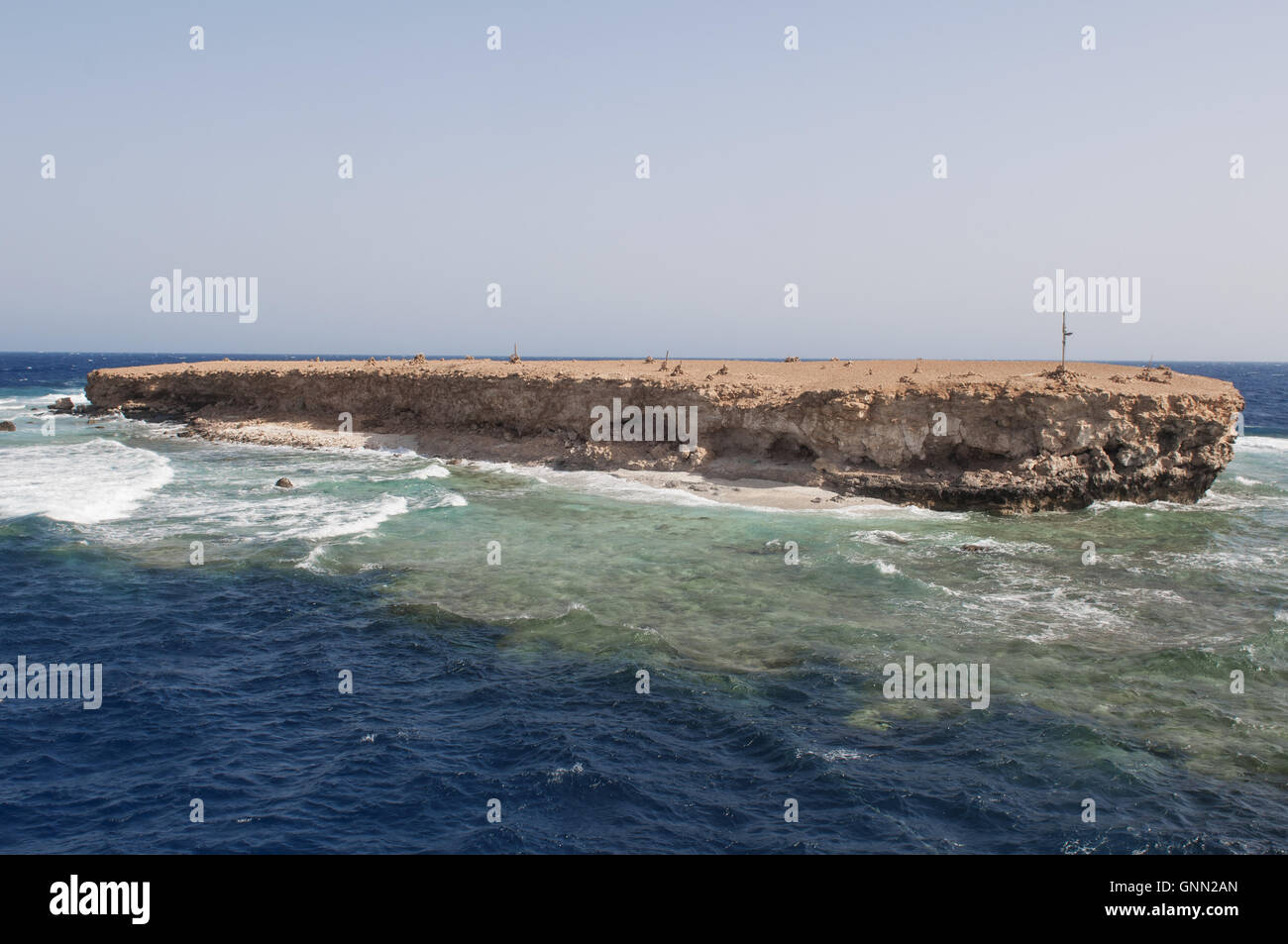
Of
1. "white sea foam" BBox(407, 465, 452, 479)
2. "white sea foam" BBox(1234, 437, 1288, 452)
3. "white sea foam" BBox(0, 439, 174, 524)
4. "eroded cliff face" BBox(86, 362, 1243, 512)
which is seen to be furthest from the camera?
"white sea foam" BBox(1234, 437, 1288, 452)

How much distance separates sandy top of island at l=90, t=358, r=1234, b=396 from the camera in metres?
31.8

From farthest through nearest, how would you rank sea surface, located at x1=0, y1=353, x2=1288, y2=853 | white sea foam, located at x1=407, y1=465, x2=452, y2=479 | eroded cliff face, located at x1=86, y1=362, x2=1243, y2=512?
white sea foam, located at x1=407, y1=465, x2=452, y2=479 < eroded cliff face, located at x1=86, y1=362, x2=1243, y2=512 < sea surface, located at x1=0, y1=353, x2=1288, y2=853

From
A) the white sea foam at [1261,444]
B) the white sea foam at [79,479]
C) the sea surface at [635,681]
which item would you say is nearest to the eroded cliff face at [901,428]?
the sea surface at [635,681]

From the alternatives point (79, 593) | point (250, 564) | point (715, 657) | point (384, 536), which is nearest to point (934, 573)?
point (715, 657)

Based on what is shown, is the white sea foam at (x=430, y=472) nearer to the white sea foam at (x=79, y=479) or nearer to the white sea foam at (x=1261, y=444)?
the white sea foam at (x=79, y=479)

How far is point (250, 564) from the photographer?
879 inches

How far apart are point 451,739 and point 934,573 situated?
546 inches

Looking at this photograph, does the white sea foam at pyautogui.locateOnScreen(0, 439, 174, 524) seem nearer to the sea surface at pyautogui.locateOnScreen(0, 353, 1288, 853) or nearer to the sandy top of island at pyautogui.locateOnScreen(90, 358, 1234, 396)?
the sea surface at pyautogui.locateOnScreen(0, 353, 1288, 853)

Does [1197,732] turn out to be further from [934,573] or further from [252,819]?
[252,819]

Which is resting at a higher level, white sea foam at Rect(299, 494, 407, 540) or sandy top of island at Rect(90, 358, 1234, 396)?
sandy top of island at Rect(90, 358, 1234, 396)

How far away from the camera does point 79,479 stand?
112ft

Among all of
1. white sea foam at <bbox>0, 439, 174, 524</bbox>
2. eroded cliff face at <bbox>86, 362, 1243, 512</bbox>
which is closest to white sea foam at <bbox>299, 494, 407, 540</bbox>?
white sea foam at <bbox>0, 439, 174, 524</bbox>

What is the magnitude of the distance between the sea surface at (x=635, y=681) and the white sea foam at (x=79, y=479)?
0.64 meters

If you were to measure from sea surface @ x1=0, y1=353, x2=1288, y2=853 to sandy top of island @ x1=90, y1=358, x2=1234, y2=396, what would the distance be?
553cm
